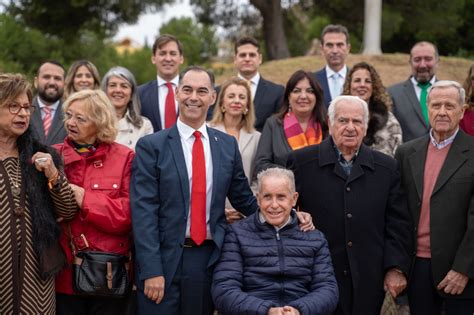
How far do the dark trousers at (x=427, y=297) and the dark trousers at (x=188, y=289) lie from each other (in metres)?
1.54

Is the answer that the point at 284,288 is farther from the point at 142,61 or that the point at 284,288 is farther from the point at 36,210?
the point at 142,61

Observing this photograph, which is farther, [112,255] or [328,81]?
[328,81]

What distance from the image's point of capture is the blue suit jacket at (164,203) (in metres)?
4.40

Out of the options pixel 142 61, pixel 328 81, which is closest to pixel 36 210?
pixel 328 81

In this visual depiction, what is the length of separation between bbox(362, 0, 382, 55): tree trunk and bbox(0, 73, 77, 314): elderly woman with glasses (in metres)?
13.9

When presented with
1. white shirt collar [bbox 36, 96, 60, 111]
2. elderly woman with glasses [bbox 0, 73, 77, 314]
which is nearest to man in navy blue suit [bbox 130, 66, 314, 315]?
elderly woman with glasses [bbox 0, 73, 77, 314]

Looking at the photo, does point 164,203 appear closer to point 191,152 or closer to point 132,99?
point 191,152

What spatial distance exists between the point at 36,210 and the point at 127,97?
244 centimetres

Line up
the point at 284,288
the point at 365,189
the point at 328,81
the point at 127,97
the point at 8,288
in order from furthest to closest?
the point at 328,81, the point at 127,97, the point at 365,189, the point at 284,288, the point at 8,288

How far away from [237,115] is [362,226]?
1.86 metres

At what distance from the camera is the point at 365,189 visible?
4.85 m

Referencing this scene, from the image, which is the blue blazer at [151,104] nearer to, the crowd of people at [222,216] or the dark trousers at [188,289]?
the crowd of people at [222,216]

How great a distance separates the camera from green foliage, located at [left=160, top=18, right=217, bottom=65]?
21422mm

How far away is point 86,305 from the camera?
15.2ft
